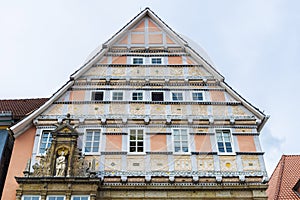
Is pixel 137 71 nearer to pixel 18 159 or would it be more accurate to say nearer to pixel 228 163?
pixel 228 163

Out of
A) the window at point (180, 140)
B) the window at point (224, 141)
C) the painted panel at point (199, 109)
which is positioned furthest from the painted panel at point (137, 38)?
the window at point (224, 141)

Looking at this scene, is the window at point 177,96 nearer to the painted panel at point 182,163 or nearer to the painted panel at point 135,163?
the painted panel at point 182,163

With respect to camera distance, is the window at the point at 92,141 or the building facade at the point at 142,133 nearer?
the building facade at the point at 142,133

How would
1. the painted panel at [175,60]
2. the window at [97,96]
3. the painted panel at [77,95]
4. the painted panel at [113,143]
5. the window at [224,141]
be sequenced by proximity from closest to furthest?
1. the painted panel at [113,143]
2. the window at [224,141]
3. the painted panel at [77,95]
4. the window at [97,96]
5. the painted panel at [175,60]

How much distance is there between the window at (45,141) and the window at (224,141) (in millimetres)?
6408

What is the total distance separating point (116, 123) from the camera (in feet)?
49.1

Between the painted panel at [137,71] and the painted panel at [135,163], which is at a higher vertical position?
the painted panel at [137,71]

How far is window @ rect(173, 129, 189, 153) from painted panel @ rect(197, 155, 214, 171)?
631mm

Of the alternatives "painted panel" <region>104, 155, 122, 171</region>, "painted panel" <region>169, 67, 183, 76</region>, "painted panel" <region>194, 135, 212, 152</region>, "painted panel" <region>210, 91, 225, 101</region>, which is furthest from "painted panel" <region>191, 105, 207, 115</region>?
"painted panel" <region>104, 155, 122, 171</region>

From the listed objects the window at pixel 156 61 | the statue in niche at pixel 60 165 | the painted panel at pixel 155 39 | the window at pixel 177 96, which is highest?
the painted panel at pixel 155 39

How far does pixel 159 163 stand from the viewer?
45.8 feet

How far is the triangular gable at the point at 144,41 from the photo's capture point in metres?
15.4

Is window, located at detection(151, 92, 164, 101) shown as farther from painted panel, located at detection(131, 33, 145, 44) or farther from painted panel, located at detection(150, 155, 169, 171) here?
painted panel, located at detection(131, 33, 145, 44)

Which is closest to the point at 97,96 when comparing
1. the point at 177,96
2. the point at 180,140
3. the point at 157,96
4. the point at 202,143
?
the point at 157,96
